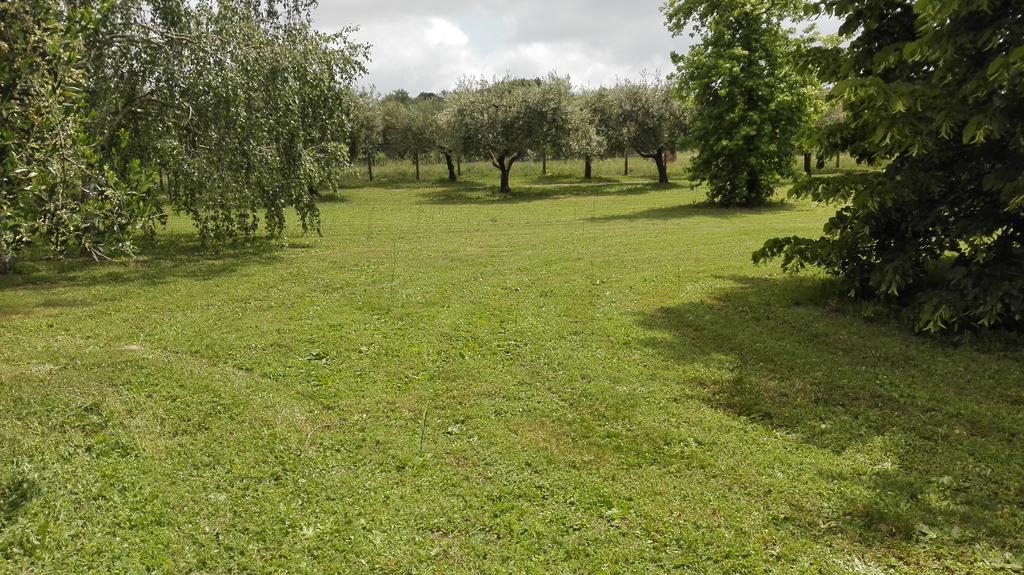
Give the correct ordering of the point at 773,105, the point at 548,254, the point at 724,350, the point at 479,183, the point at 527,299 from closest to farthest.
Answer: the point at 724,350 < the point at 527,299 < the point at 548,254 < the point at 773,105 < the point at 479,183

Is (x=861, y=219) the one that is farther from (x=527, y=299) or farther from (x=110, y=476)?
(x=110, y=476)

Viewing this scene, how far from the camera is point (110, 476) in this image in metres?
5.47

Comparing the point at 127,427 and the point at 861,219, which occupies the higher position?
the point at 861,219

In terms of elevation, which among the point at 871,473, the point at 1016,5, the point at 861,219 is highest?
the point at 1016,5

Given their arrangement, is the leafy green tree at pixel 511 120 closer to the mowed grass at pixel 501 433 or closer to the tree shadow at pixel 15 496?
the mowed grass at pixel 501 433

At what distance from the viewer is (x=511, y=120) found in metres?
39.0

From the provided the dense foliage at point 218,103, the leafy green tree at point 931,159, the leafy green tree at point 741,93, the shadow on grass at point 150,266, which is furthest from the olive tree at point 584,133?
the leafy green tree at point 931,159

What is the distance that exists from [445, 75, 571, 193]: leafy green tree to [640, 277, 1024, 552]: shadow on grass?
3033 centimetres

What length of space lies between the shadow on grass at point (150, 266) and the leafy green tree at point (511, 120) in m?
22.8

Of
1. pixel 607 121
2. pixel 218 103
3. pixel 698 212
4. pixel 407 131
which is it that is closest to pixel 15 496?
pixel 218 103

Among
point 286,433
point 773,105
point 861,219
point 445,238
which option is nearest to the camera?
point 286,433

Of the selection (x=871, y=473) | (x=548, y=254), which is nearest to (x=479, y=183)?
(x=548, y=254)

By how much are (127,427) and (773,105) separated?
1012 inches

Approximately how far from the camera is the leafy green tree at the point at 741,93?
25500 millimetres
